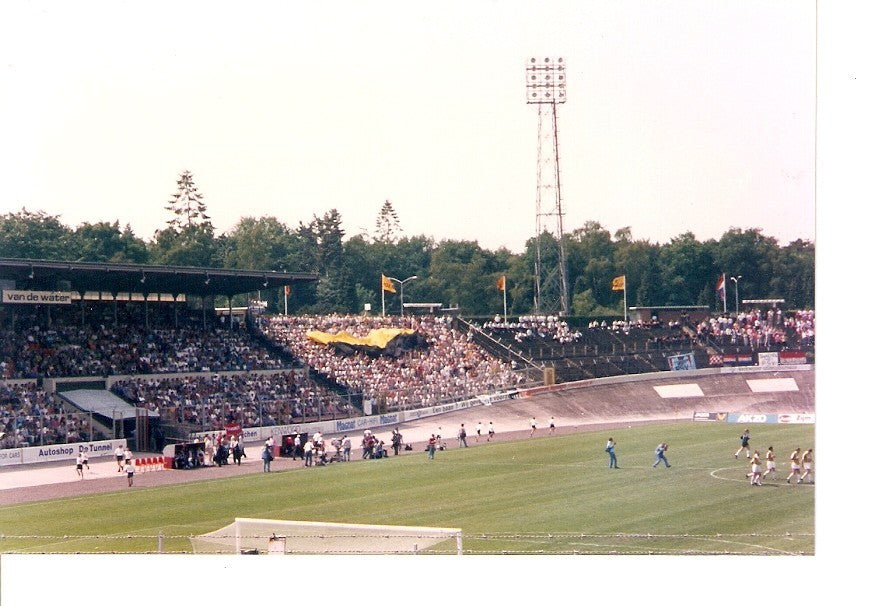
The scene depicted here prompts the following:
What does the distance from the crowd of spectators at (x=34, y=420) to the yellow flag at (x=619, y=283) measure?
61.3 ft

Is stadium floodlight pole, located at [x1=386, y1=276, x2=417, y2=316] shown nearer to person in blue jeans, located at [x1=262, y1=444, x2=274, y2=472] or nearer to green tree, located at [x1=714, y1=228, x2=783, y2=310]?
person in blue jeans, located at [x1=262, y1=444, x2=274, y2=472]

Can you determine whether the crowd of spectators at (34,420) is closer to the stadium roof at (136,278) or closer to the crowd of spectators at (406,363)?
the stadium roof at (136,278)

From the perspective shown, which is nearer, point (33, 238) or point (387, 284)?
point (33, 238)

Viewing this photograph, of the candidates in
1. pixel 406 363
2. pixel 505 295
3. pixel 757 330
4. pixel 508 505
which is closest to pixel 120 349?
pixel 406 363

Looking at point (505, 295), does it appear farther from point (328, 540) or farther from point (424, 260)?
point (328, 540)

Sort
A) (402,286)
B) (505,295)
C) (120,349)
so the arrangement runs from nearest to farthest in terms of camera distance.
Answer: (120,349) → (505,295) → (402,286)

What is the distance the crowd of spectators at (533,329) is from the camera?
1484 inches

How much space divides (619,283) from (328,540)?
2002 centimetres

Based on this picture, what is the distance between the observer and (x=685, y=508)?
22703 millimetres

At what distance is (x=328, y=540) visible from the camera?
19.0m

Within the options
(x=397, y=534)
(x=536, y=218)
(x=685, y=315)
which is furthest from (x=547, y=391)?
(x=397, y=534)

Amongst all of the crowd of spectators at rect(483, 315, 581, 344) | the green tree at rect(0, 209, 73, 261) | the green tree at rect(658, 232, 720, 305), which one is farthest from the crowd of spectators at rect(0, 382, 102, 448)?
the green tree at rect(658, 232, 720, 305)

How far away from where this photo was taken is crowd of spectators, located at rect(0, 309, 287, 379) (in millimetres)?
32438
